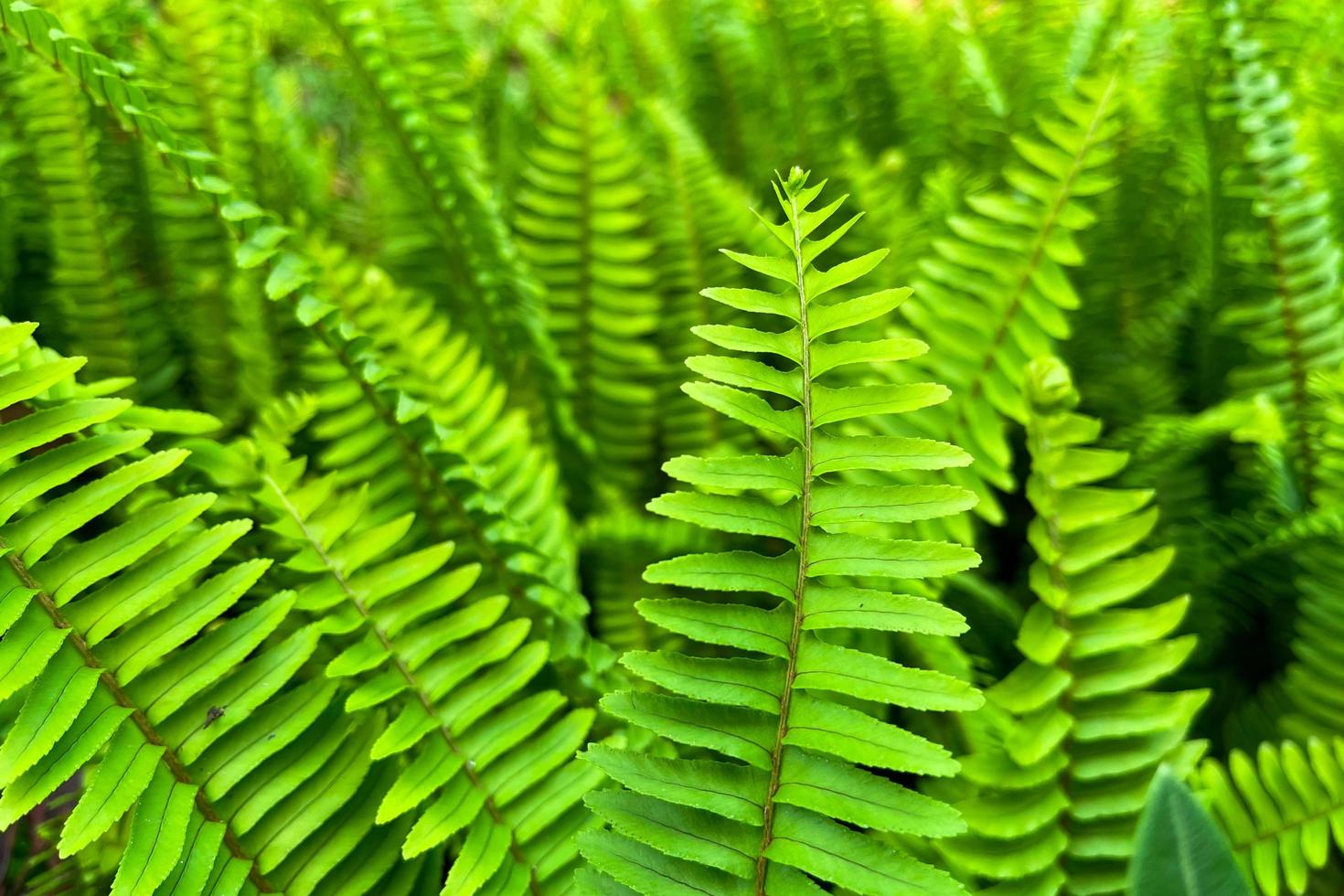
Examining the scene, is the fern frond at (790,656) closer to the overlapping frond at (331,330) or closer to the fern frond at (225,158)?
the overlapping frond at (331,330)

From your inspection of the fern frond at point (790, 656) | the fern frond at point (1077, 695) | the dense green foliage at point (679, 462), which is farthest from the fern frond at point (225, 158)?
the fern frond at point (1077, 695)

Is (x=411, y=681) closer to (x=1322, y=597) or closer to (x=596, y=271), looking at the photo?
(x=596, y=271)

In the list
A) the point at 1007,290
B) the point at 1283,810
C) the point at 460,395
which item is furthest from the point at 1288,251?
the point at 460,395

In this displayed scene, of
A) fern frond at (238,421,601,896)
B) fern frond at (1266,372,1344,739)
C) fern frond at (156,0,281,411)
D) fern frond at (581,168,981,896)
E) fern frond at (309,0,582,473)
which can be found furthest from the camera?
fern frond at (156,0,281,411)

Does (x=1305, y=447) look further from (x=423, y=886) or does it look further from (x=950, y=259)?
(x=423, y=886)

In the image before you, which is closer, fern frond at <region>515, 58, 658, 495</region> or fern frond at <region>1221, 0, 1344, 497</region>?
fern frond at <region>1221, 0, 1344, 497</region>

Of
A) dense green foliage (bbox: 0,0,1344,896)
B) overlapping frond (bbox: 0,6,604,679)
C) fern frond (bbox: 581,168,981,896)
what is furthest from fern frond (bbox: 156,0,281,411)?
fern frond (bbox: 581,168,981,896)

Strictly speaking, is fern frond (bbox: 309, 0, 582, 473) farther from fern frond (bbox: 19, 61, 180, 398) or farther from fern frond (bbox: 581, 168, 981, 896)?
fern frond (bbox: 581, 168, 981, 896)
